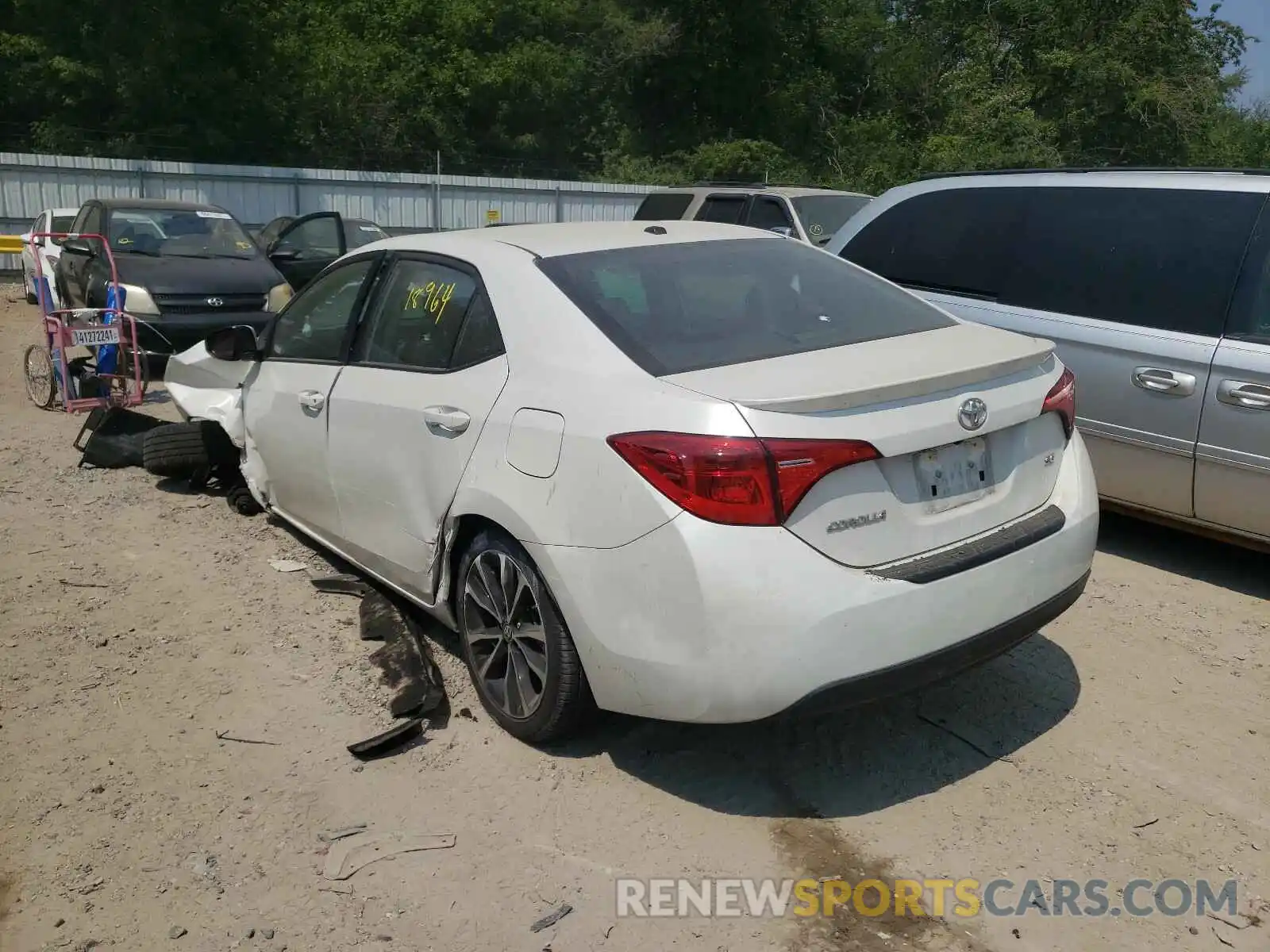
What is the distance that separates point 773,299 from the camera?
3902 mm

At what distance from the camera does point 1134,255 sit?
217 inches

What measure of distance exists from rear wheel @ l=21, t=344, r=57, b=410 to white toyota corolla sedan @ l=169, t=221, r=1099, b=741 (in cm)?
554

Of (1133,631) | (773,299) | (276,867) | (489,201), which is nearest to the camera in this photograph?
(276,867)

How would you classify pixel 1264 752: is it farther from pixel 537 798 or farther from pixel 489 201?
pixel 489 201

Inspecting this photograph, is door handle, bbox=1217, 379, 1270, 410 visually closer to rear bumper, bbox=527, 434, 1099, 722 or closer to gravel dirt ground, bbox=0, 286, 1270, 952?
gravel dirt ground, bbox=0, 286, 1270, 952

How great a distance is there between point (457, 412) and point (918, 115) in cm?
3607

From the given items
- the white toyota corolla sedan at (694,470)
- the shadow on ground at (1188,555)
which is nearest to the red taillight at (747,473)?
the white toyota corolla sedan at (694,470)

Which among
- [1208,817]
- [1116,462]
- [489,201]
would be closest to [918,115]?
[489,201]

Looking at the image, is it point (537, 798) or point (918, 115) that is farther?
point (918, 115)

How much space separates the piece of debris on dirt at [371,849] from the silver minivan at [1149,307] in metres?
3.73

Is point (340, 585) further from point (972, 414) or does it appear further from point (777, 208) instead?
point (777, 208)

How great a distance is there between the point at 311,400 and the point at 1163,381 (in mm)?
3798

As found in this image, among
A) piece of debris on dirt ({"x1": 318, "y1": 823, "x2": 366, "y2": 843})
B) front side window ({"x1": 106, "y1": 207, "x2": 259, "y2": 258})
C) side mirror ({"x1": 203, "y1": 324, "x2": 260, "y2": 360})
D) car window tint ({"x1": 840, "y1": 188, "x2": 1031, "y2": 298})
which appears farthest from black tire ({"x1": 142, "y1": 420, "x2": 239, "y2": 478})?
front side window ({"x1": 106, "y1": 207, "x2": 259, "y2": 258})

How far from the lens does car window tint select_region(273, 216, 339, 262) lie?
1417cm
